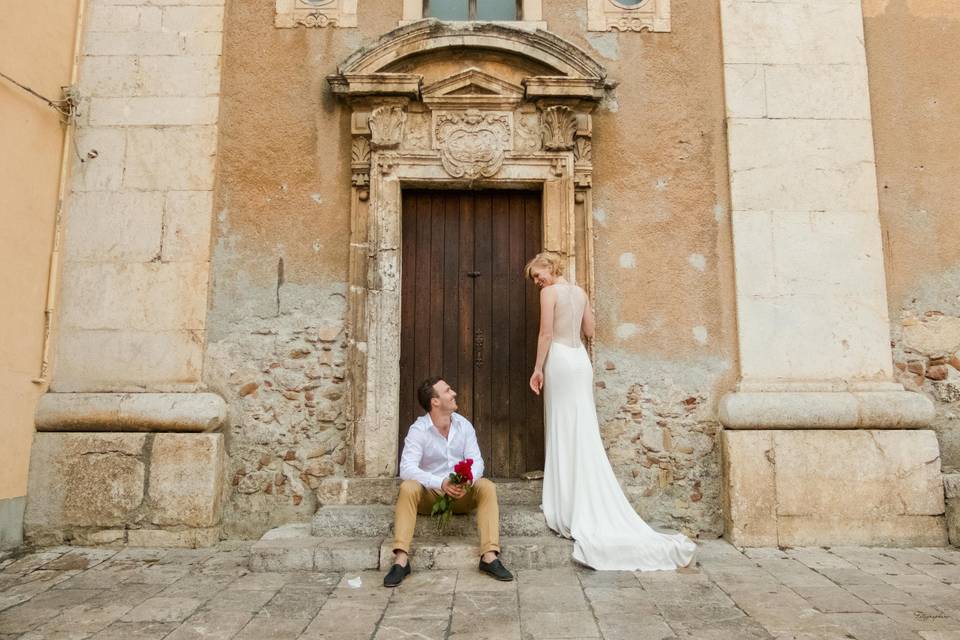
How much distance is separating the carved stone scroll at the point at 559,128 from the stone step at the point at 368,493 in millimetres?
2623

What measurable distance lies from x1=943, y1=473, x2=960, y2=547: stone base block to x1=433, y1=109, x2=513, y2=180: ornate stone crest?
3.93 m

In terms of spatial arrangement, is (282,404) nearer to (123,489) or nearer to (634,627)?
(123,489)

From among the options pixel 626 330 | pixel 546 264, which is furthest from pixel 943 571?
pixel 546 264

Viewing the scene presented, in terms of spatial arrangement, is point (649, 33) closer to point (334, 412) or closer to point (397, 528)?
point (334, 412)

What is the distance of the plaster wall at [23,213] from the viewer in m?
4.71

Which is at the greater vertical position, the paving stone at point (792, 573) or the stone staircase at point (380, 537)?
the stone staircase at point (380, 537)

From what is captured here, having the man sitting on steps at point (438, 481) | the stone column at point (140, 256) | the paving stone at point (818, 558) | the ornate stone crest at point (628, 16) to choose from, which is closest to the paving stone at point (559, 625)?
the man sitting on steps at point (438, 481)

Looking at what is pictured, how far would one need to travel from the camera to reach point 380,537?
4.44 metres

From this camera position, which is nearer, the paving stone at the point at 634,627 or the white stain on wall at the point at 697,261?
the paving stone at the point at 634,627

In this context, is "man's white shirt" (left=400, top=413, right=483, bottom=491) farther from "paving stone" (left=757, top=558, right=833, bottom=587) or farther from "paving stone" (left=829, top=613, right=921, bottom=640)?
"paving stone" (left=829, top=613, right=921, bottom=640)

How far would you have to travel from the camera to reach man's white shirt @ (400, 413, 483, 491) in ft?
14.0

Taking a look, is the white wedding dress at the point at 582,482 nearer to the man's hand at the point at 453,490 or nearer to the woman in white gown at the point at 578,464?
the woman in white gown at the point at 578,464

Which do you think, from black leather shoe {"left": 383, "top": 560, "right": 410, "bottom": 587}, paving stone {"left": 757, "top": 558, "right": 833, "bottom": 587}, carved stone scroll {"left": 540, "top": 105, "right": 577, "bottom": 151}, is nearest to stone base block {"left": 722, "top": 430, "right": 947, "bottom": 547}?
paving stone {"left": 757, "top": 558, "right": 833, "bottom": 587}

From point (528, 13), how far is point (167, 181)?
3156 mm
